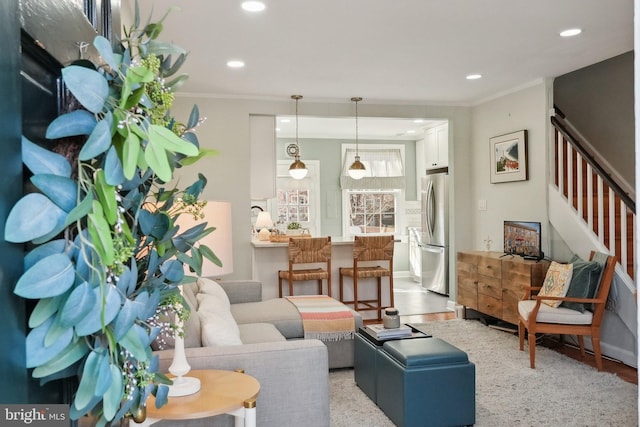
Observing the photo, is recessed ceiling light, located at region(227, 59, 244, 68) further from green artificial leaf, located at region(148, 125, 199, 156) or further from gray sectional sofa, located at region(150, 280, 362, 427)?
green artificial leaf, located at region(148, 125, 199, 156)

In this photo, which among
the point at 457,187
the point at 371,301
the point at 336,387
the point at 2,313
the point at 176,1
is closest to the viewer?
the point at 2,313

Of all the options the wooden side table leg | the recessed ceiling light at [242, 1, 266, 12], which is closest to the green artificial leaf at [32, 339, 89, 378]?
the wooden side table leg

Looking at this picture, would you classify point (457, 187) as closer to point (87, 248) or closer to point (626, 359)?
point (626, 359)

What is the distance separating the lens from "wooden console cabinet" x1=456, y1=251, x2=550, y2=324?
15.0 feet

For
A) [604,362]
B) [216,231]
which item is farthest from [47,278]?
[604,362]

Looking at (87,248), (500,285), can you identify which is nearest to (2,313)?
(87,248)

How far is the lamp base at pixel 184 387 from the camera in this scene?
1.86m

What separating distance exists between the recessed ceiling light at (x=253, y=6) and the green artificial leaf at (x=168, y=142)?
2767 millimetres

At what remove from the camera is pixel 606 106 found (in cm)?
500

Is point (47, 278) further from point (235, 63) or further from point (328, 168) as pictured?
point (328, 168)

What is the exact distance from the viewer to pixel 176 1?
305 centimetres

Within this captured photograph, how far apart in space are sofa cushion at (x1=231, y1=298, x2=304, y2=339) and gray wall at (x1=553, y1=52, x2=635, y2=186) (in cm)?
350

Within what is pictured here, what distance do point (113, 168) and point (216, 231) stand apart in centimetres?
158

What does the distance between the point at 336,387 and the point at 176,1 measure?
2774 millimetres
